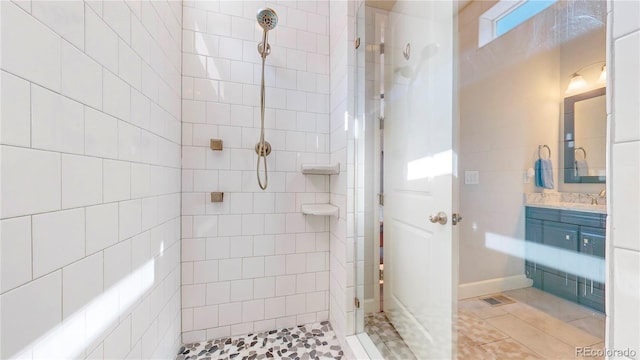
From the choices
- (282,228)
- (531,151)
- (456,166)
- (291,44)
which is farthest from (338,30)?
(531,151)

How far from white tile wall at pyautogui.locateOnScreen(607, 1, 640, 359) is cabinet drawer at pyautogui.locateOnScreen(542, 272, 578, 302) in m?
1.08

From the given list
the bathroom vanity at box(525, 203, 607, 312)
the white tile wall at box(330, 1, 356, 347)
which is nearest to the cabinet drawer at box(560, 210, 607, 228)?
the bathroom vanity at box(525, 203, 607, 312)

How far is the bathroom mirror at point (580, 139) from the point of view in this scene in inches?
34.5

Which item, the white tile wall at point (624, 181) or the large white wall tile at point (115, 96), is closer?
the white tile wall at point (624, 181)

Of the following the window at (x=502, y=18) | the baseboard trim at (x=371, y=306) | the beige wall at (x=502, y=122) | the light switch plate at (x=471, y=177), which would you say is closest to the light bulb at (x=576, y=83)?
the beige wall at (x=502, y=122)

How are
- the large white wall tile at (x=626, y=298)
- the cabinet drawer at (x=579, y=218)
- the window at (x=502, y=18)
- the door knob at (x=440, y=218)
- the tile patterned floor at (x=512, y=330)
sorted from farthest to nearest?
the window at (x=502, y=18)
the tile patterned floor at (x=512, y=330)
the door knob at (x=440, y=218)
the cabinet drawer at (x=579, y=218)
the large white wall tile at (x=626, y=298)

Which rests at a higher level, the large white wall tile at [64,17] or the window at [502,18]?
the window at [502,18]

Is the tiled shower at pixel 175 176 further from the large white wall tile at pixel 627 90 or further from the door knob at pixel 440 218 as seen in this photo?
the door knob at pixel 440 218

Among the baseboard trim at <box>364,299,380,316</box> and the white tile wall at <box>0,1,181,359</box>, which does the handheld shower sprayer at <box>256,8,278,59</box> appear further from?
the baseboard trim at <box>364,299,380,316</box>

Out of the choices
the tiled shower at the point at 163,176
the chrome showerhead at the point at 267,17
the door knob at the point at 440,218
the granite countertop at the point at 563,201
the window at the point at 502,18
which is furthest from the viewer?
the window at the point at 502,18

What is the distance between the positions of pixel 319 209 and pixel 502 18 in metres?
1.89

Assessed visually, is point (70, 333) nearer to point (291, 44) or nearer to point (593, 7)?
point (291, 44)

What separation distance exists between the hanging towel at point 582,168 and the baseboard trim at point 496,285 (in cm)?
88

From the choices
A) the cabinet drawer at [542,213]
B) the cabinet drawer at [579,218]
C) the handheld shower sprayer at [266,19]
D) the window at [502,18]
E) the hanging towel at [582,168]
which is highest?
the window at [502,18]
